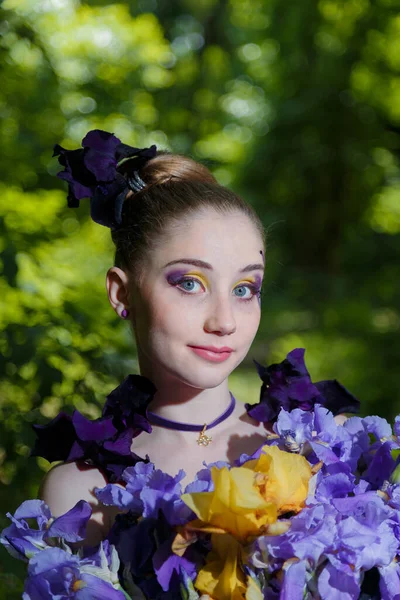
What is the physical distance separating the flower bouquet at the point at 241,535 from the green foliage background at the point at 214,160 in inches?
31.7

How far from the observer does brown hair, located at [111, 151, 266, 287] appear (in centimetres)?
126

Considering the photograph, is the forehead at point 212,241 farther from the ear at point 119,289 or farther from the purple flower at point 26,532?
the purple flower at point 26,532

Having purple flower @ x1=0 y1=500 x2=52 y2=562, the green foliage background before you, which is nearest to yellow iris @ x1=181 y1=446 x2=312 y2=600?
purple flower @ x1=0 y1=500 x2=52 y2=562

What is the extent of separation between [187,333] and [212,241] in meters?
0.15

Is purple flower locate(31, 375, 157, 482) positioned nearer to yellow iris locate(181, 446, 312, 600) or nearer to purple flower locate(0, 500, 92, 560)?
purple flower locate(0, 500, 92, 560)

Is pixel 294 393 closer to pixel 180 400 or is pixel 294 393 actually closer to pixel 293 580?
pixel 180 400

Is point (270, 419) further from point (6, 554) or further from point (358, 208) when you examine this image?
point (358, 208)

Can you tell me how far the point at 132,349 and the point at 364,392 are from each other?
1.84 metres

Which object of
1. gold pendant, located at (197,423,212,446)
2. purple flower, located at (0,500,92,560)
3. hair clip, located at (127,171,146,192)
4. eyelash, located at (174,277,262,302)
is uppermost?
hair clip, located at (127,171,146,192)

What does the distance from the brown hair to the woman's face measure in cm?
2

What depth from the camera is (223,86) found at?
4527 millimetres

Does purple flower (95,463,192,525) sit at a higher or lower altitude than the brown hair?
lower

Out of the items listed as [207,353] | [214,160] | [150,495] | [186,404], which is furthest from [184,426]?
[214,160]

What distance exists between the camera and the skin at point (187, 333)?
1181 millimetres
